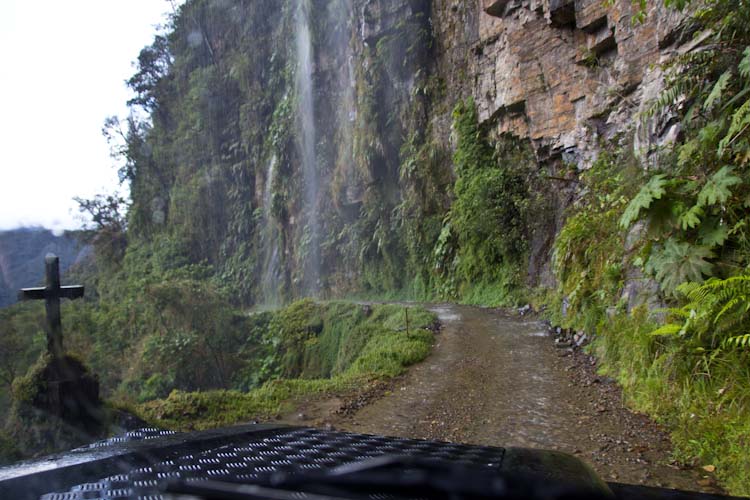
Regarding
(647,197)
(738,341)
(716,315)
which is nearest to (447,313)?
(647,197)

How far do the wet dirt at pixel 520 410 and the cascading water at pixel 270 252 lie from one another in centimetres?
2048

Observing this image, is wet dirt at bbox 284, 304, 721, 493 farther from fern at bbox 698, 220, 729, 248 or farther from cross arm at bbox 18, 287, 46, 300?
cross arm at bbox 18, 287, 46, 300

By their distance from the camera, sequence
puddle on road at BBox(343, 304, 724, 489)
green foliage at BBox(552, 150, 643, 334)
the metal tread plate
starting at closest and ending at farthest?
1. the metal tread plate
2. puddle on road at BBox(343, 304, 724, 489)
3. green foliage at BBox(552, 150, 643, 334)

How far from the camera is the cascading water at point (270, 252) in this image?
2738 centimetres

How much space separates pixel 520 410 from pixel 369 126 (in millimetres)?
17702

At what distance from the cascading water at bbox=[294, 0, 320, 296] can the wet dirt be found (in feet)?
55.3

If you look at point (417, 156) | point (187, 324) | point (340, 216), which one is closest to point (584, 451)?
point (187, 324)

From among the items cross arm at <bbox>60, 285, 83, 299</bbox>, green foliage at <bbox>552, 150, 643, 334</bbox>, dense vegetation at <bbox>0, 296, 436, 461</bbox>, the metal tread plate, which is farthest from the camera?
dense vegetation at <bbox>0, 296, 436, 461</bbox>

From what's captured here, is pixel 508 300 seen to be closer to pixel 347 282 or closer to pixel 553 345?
pixel 553 345

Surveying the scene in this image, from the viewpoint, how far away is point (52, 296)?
5.29 m

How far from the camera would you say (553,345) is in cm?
747

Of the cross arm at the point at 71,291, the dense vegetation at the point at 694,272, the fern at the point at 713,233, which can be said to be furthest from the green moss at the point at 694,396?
the cross arm at the point at 71,291

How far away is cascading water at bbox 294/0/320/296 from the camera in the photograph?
80.0ft

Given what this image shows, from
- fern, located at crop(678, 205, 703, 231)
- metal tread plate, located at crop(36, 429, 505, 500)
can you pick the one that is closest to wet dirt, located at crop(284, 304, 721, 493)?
fern, located at crop(678, 205, 703, 231)
